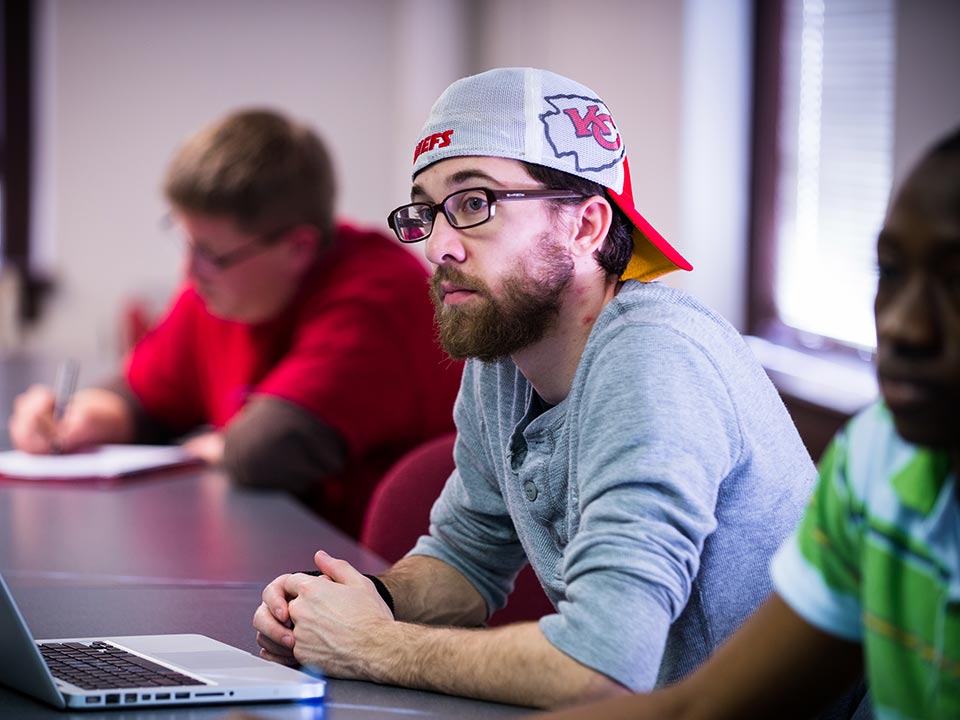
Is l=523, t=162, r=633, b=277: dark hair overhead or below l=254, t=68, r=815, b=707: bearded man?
overhead

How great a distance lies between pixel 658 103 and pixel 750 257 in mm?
577

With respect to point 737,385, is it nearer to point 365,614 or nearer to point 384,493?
point 365,614

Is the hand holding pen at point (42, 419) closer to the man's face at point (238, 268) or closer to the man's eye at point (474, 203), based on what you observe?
the man's face at point (238, 268)

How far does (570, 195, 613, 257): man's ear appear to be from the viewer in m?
1.47

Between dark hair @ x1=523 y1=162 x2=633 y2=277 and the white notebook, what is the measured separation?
1309 millimetres

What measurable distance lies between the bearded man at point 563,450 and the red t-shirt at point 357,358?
0.80 m

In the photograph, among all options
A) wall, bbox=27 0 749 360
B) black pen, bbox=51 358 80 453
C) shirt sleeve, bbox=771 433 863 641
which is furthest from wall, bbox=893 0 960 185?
wall, bbox=27 0 749 360

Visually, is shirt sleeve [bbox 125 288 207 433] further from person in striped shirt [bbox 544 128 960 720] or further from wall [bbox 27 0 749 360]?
wall [bbox 27 0 749 360]

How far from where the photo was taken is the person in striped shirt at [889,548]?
0.84 m

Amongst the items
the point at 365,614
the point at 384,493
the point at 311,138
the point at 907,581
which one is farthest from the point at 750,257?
the point at 907,581

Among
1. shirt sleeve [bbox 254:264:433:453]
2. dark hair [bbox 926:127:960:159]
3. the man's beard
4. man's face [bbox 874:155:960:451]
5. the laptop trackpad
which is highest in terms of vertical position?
dark hair [bbox 926:127:960:159]

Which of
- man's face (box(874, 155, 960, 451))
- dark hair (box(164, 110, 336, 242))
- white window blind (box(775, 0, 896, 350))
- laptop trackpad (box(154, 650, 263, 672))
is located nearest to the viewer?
man's face (box(874, 155, 960, 451))

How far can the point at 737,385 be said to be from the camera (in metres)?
1.30

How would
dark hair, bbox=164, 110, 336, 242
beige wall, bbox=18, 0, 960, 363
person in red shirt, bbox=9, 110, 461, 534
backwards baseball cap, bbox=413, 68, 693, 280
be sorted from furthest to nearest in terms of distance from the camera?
1. beige wall, bbox=18, 0, 960, 363
2. dark hair, bbox=164, 110, 336, 242
3. person in red shirt, bbox=9, 110, 461, 534
4. backwards baseball cap, bbox=413, 68, 693, 280
